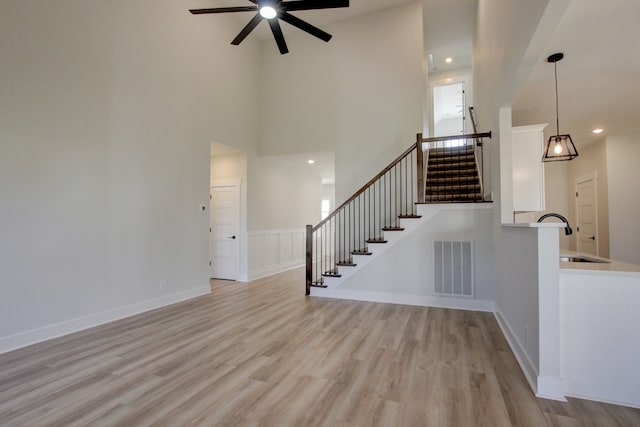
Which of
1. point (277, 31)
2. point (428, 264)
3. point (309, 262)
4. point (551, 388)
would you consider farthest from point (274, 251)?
point (551, 388)

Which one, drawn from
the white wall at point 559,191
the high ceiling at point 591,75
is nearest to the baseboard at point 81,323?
the high ceiling at point 591,75

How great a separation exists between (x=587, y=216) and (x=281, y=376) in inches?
290

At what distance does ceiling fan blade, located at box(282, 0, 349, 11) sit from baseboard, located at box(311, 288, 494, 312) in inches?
154

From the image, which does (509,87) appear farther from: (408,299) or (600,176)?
(600,176)

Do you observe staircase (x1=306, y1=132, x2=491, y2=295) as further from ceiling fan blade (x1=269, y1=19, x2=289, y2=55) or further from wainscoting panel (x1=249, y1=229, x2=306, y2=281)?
ceiling fan blade (x1=269, y1=19, x2=289, y2=55)

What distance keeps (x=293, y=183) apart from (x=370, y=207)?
3001mm

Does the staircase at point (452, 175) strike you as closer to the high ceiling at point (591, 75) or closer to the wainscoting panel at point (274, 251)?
the high ceiling at point (591, 75)

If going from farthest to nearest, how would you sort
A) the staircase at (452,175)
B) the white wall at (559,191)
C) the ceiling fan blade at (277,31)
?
the white wall at (559,191) → the staircase at (452,175) → the ceiling fan blade at (277,31)

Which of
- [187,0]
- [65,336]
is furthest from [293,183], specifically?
[65,336]

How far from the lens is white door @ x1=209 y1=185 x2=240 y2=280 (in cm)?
625

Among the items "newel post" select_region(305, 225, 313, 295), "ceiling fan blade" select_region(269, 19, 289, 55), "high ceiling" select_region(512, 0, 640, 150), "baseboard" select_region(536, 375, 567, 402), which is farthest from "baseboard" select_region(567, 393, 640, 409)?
"ceiling fan blade" select_region(269, 19, 289, 55)

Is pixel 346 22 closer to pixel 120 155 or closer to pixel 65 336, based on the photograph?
pixel 120 155

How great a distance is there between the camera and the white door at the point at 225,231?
6.25 m

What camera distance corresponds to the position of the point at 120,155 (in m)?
3.84
